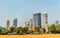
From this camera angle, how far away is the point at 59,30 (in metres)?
79.8
